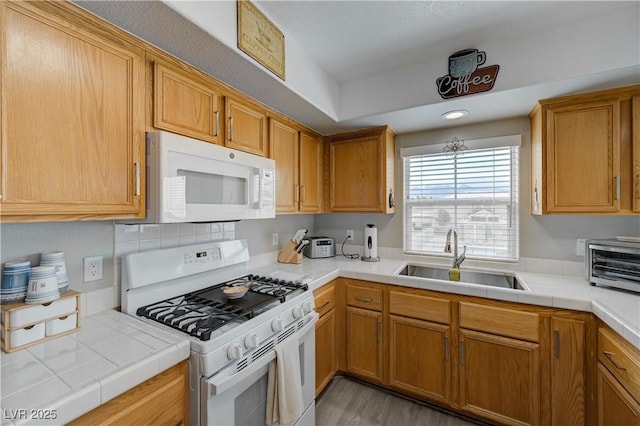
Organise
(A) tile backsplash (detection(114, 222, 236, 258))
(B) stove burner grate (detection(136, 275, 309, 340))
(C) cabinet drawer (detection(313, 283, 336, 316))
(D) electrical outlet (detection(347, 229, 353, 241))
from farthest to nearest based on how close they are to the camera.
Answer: (D) electrical outlet (detection(347, 229, 353, 241)) → (C) cabinet drawer (detection(313, 283, 336, 316)) → (A) tile backsplash (detection(114, 222, 236, 258)) → (B) stove burner grate (detection(136, 275, 309, 340))

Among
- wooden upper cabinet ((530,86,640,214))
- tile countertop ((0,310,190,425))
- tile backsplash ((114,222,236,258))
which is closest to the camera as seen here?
tile countertop ((0,310,190,425))

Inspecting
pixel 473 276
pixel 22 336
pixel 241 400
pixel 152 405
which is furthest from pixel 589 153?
pixel 22 336

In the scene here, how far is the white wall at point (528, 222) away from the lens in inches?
73.7

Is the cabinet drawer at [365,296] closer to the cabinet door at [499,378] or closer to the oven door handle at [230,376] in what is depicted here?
the cabinet door at [499,378]

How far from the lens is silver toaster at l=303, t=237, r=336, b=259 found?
2598mm

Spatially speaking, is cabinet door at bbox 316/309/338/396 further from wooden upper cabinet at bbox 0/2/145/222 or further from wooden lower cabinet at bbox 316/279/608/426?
wooden upper cabinet at bbox 0/2/145/222

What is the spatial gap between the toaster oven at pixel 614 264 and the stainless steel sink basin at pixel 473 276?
1.31 feet

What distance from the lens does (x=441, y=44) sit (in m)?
1.70

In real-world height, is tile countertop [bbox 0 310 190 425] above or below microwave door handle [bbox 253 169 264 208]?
below

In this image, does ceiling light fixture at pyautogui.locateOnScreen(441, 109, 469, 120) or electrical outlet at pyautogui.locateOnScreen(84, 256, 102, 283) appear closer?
electrical outlet at pyautogui.locateOnScreen(84, 256, 102, 283)

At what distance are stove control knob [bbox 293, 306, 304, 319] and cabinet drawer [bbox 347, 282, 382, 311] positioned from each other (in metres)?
0.68

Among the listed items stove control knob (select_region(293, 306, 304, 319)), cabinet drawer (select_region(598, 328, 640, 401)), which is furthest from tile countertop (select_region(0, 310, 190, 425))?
cabinet drawer (select_region(598, 328, 640, 401))

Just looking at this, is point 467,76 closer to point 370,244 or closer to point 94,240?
point 370,244

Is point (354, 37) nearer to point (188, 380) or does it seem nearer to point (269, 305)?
point (269, 305)
